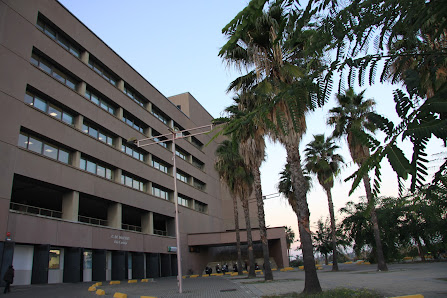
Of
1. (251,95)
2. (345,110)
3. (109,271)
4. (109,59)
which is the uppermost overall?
(109,59)

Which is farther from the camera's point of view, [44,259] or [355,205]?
[355,205]

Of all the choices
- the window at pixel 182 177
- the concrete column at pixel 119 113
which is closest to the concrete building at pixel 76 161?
the concrete column at pixel 119 113

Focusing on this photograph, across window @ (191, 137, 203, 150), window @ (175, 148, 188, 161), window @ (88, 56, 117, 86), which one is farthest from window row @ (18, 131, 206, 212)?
window @ (191, 137, 203, 150)

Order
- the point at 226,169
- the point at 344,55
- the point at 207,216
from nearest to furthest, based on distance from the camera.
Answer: the point at 344,55
the point at 226,169
the point at 207,216

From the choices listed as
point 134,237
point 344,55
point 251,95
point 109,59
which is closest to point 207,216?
point 134,237

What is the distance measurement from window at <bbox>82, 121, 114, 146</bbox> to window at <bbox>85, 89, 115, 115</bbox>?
2408mm

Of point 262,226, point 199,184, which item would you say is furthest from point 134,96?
point 262,226

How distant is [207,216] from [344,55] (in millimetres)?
52095

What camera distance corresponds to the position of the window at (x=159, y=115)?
44856mm

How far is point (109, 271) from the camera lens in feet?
100

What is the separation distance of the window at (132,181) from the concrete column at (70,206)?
26.3 feet

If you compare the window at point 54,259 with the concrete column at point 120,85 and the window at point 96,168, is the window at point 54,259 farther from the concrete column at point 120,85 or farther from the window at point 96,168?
the concrete column at point 120,85

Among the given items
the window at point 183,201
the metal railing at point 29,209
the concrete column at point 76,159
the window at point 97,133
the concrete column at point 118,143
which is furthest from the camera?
the window at point 183,201

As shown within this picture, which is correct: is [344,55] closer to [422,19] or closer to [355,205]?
[422,19]
